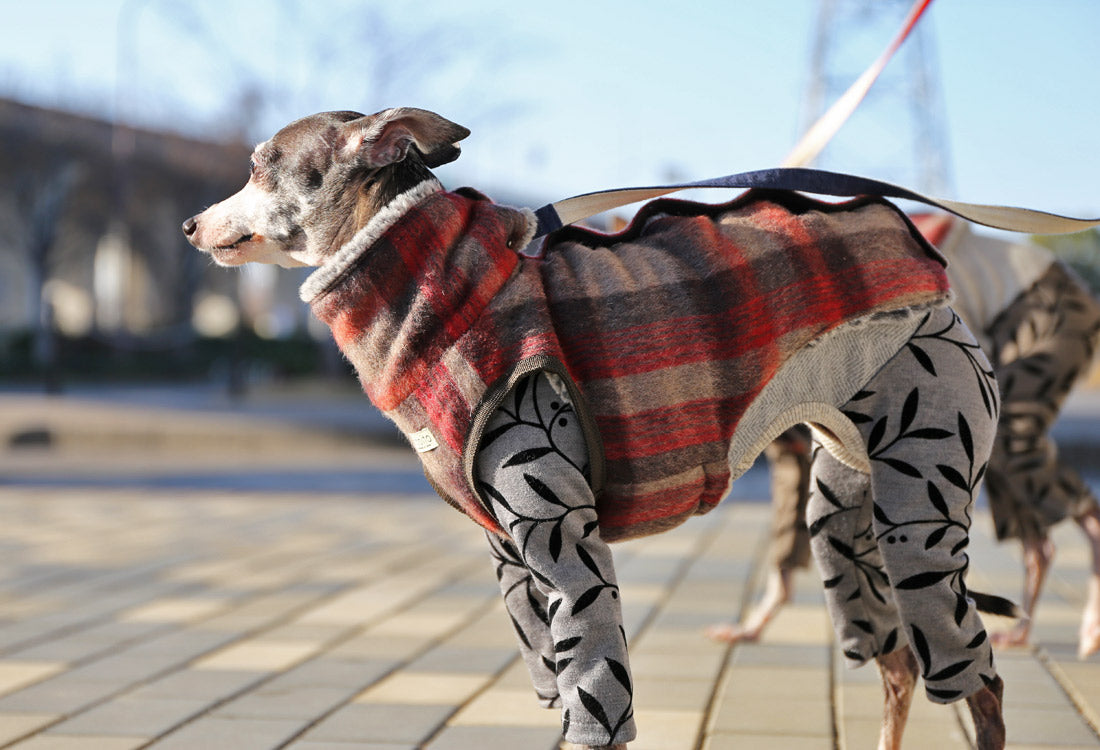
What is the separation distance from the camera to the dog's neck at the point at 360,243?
2.25 metres

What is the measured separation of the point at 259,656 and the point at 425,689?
0.79m

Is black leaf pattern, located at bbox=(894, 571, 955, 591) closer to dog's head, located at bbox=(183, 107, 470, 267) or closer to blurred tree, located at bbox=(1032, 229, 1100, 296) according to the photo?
dog's head, located at bbox=(183, 107, 470, 267)

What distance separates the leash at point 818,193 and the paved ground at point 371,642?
4.71ft

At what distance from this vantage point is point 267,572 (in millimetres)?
5906

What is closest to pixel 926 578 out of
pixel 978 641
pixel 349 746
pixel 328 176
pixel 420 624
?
pixel 978 641

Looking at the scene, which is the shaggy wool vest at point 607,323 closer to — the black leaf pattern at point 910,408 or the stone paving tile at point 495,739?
the black leaf pattern at point 910,408

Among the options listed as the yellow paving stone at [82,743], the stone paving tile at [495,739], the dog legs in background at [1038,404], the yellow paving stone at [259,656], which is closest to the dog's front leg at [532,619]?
the stone paving tile at [495,739]

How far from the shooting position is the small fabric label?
88.7 inches

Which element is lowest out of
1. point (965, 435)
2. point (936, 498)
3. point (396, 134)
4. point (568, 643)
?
point (568, 643)

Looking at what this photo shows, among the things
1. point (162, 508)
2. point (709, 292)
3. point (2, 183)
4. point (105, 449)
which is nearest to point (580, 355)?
point (709, 292)

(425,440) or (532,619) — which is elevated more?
(425,440)

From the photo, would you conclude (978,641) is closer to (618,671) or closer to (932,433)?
(932,433)

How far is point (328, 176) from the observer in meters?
2.29

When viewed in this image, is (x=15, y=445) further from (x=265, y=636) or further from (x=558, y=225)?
(x=558, y=225)
